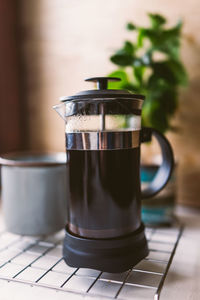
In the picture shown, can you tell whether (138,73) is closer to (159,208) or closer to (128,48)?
(128,48)

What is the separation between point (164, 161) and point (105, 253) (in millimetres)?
207

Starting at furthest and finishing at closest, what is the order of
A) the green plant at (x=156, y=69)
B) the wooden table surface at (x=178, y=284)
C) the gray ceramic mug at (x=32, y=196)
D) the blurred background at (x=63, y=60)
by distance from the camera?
the blurred background at (x=63, y=60) < the green plant at (x=156, y=69) < the gray ceramic mug at (x=32, y=196) < the wooden table surface at (x=178, y=284)

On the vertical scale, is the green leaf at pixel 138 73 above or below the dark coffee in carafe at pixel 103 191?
above

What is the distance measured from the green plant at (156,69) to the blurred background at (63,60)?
12 centimetres

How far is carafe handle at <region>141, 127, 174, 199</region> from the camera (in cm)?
56

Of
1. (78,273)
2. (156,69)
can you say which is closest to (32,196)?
(78,273)

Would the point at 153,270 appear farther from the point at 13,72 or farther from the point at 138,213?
the point at 13,72

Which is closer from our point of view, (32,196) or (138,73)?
(32,196)

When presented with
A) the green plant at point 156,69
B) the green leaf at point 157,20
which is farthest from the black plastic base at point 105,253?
the green leaf at point 157,20

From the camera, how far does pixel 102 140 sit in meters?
0.50

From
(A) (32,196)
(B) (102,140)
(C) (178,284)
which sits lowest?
(C) (178,284)

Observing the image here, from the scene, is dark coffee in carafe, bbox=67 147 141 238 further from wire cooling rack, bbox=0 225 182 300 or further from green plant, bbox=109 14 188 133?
green plant, bbox=109 14 188 133

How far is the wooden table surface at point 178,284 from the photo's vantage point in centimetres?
47

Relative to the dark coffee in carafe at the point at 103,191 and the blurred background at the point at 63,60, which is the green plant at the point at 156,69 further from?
the dark coffee in carafe at the point at 103,191
